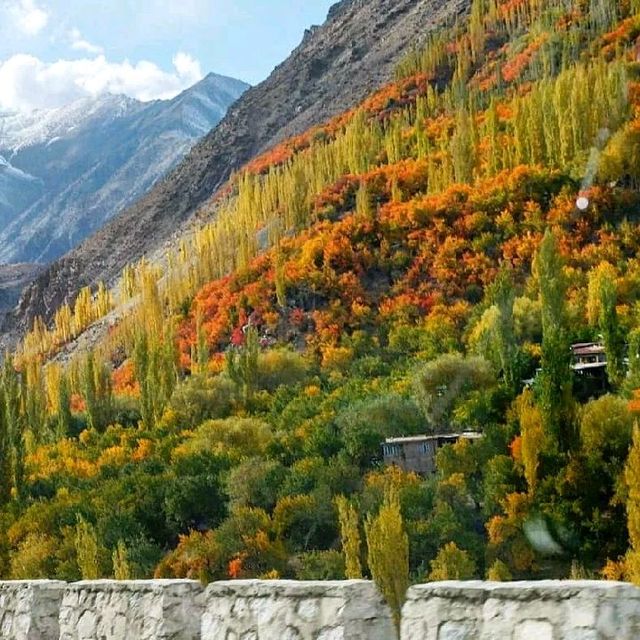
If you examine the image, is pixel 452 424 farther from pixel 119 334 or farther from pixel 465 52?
pixel 465 52

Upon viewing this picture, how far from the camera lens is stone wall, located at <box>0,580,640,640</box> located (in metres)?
3.00

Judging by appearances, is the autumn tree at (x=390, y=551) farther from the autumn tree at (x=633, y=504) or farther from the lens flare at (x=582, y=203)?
the lens flare at (x=582, y=203)

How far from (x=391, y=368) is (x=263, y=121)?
71276 mm

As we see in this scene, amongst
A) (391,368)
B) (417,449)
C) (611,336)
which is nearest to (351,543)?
(417,449)

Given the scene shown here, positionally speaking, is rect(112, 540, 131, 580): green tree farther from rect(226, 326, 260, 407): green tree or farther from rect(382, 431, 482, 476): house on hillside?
rect(226, 326, 260, 407): green tree

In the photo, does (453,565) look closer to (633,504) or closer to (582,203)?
(633,504)

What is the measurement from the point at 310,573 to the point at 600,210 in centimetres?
2830

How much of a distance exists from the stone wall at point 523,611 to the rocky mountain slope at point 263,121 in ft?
301

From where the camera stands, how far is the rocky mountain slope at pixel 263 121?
324ft

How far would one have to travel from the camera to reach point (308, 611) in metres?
3.91

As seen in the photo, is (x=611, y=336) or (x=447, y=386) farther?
(x=447, y=386)

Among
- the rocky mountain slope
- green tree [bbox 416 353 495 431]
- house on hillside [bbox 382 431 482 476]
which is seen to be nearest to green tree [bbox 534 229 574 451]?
house on hillside [bbox 382 431 482 476]

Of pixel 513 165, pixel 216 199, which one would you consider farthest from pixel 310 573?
pixel 216 199

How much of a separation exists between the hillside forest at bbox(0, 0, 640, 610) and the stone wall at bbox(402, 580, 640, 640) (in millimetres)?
18867
